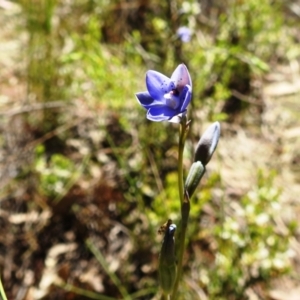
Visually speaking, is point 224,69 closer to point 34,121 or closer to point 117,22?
point 117,22

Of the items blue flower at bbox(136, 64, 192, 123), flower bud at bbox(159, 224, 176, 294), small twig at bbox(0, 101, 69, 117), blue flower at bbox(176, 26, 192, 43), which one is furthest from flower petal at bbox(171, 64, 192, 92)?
small twig at bbox(0, 101, 69, 117)

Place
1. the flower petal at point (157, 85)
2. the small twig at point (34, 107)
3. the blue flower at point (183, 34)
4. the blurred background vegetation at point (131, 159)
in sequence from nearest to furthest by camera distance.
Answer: the flower petal at point (157, 85) < the blurred background vegetation at point (131, 159) < the blue flower at point (183, 34) < the small twig at point (34, 107)

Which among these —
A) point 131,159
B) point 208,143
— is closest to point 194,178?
point 208,143

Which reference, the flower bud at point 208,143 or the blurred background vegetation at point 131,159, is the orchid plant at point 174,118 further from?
the blurred background vegetation at point 131,159

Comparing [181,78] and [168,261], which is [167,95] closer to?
[181,78]

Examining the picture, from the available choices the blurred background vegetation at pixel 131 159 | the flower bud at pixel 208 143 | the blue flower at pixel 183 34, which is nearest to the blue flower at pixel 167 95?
the flower bud at pixel 208 143
